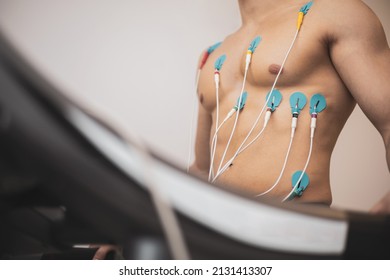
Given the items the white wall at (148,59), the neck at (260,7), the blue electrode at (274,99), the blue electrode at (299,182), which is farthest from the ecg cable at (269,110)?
the white wall at (148,59)

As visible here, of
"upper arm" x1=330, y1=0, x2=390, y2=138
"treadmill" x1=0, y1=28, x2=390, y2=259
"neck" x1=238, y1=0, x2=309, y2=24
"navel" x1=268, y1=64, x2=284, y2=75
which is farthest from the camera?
"neck" x1=238, y1=0, x2=309, y2=24

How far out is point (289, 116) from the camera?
624 millimetres

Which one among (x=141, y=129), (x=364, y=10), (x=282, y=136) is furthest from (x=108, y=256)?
(x=141, y=129)

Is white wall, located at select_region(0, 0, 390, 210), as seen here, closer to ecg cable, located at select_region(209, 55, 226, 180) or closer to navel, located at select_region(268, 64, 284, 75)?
ecg cable, located at select_region(209, 55, 226, 180)

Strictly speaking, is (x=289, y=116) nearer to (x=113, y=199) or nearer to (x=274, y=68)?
(x=274, y=68)

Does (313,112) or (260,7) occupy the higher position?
(260,7)

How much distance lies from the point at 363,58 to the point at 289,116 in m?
0.17

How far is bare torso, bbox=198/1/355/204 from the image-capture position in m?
0.60

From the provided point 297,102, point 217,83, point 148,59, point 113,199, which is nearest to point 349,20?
point 297,102

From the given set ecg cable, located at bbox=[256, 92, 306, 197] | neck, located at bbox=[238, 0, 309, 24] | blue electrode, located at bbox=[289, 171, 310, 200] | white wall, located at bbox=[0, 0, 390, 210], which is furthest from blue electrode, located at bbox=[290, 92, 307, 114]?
white wall, located at bbox=[0, 0, 390, 210]

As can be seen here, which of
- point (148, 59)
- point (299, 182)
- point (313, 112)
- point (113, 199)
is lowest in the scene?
point (113, 199)

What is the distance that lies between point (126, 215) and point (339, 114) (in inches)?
24.6

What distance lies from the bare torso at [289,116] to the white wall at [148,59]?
0.76m

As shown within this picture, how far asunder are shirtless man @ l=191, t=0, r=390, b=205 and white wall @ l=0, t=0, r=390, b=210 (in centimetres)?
77
